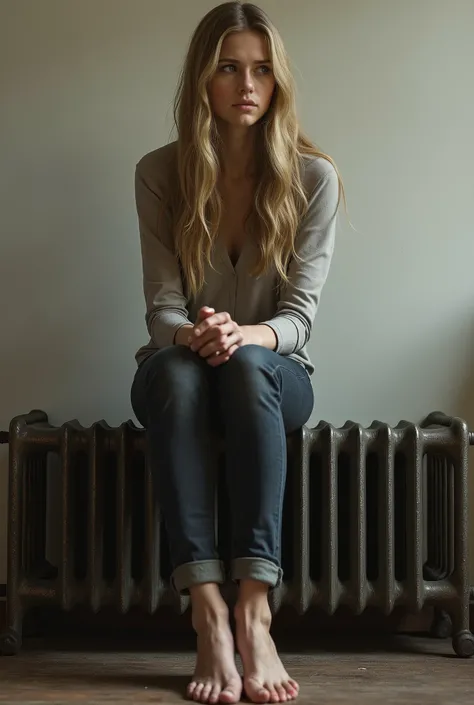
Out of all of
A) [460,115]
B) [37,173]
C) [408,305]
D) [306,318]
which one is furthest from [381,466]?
[37,173]

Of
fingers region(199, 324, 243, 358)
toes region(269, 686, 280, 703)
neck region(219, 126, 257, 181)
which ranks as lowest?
toes region(269, 686, 280, 703)

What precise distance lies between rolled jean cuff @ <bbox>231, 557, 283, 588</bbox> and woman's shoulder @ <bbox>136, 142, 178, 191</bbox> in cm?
67

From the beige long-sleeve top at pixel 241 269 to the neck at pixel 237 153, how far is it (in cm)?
9

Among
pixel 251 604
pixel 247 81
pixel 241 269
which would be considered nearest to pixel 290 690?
pixel 251 604

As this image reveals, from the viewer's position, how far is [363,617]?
1.63m

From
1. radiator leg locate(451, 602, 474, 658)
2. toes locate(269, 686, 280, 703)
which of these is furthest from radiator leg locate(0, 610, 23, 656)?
radiator leg locate(451, 602, 474, 658)

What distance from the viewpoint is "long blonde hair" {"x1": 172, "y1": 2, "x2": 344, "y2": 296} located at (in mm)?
1429

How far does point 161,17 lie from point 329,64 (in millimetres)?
331

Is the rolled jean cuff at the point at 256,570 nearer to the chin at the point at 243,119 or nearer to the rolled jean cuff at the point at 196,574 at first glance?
the rolled jean cuff at the point at 196,574

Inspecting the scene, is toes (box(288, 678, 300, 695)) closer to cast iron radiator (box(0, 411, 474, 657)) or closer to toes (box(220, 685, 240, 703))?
toes (box(220, 685, 240, 703))

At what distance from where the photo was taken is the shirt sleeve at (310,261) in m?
1.42

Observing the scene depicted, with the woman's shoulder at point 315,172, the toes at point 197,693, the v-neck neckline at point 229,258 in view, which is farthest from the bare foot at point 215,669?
the woman's shoulder at point 315,172

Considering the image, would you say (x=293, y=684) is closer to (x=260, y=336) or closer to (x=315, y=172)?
(x=260, y=336)

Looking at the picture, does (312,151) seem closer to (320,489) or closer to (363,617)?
(320,489)
